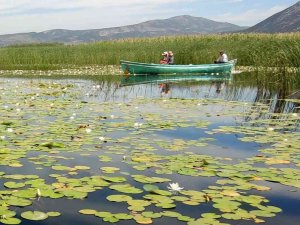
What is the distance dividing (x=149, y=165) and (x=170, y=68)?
18.1m

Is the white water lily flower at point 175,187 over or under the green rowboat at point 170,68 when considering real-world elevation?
under

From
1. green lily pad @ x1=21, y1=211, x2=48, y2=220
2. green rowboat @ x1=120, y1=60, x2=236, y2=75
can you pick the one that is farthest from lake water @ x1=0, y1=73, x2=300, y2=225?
green rowboat @ x1=120, y1=60, x2=236, y2=75

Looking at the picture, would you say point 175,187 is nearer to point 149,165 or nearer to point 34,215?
point 149,165

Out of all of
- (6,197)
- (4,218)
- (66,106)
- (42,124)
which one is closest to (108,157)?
(6,197)

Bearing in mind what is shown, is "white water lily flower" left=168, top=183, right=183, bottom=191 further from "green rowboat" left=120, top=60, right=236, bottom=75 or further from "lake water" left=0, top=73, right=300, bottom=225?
"green rowboat" left=120, top=60, right=236, bottom=75

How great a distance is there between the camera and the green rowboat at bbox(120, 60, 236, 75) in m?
22.7

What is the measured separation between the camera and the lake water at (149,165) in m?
3.67

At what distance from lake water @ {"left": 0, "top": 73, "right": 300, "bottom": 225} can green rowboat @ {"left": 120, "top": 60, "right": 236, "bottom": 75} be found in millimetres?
12924

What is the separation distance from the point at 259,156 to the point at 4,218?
11.6 feet

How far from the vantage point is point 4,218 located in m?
3.41

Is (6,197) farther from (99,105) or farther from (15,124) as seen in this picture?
(99,105)

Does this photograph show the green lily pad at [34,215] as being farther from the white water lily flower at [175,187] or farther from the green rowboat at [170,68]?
the green rowboat at [170,68]

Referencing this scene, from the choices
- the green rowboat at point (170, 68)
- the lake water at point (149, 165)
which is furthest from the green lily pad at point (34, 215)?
the green rowboat at point (170, 68)

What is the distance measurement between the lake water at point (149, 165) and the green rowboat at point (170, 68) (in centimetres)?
1292
